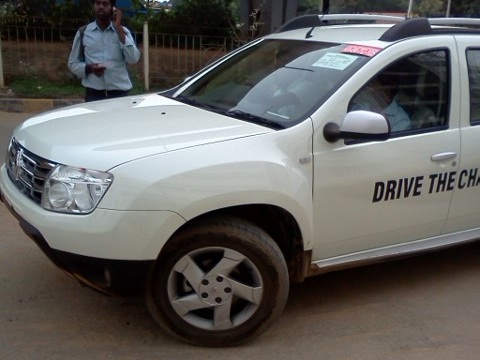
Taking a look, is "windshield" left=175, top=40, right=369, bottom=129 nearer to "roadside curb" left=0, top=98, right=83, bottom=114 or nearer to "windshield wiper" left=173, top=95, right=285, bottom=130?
"windshield wiper" left=173, top=95, right=285, bottom=130

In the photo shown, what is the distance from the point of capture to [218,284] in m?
3.19

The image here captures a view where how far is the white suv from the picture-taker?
9.70 feet

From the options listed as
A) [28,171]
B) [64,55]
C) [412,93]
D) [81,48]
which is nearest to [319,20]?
[412,93]

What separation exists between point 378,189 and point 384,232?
0.32 m

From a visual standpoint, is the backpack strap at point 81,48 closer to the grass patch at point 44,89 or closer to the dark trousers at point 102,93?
the dark trousers at point 102,93

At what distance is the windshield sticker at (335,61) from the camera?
3.61 meters

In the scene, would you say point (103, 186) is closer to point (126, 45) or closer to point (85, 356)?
point (85, 356)

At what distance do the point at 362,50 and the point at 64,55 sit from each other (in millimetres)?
9368

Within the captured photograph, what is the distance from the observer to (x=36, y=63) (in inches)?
459

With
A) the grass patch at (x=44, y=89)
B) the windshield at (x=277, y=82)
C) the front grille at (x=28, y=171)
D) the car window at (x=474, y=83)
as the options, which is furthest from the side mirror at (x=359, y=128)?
the grass patch at (x=44, y=89)

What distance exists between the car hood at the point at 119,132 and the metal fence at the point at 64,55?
7891 millimetres

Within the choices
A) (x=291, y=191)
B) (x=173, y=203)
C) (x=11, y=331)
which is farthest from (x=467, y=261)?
(x=11, y=331)

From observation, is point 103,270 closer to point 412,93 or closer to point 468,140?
point 412,93

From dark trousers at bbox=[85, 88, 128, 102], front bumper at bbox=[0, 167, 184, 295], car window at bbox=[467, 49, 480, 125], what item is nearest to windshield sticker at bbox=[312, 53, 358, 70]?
car window at bbox=[467, 49, 480, 125]
